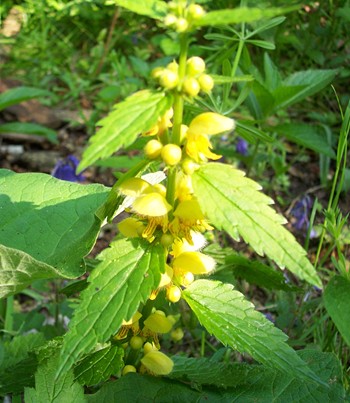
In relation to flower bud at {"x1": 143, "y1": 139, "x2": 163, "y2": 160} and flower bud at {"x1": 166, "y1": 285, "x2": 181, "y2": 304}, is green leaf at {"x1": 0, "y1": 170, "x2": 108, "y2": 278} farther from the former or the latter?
flower bud at {"x1": 143, "y1": 139, "x2": 163, "y2": 160}

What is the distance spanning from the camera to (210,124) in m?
0.97

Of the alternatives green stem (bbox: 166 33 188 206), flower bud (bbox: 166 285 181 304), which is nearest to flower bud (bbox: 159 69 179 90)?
green stem (bbox: 166 33 188 206)

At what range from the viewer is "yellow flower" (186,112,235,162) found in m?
0.97

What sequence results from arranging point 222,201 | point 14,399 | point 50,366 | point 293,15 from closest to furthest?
point 222,201 < point 50,366 < point 14,399 < point 293,15

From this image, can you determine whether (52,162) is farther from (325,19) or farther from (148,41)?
(325,19)

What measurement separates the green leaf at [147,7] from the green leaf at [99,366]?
2.14 ft

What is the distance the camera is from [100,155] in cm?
80

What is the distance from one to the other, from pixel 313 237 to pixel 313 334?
751mm

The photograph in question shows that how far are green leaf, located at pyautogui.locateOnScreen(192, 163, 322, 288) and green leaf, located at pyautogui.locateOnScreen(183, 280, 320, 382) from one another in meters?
0.21

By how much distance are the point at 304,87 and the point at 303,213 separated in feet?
1.85

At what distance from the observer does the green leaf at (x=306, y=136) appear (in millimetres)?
2348

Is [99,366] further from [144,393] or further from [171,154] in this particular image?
[171,154]

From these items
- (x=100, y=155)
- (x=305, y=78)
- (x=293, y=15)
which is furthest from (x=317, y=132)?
(x=100, y=155)

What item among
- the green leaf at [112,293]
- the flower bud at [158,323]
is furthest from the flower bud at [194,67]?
the flower bud at [158,323]
